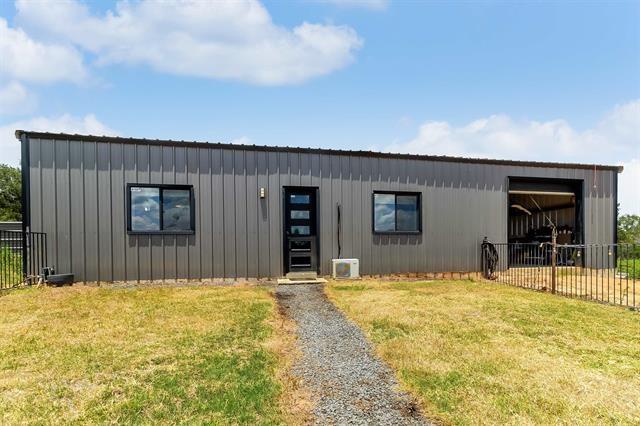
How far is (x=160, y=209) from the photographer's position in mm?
8680

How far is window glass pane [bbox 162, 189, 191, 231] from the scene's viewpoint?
872 centimetres

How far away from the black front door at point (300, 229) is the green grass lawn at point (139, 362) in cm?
314

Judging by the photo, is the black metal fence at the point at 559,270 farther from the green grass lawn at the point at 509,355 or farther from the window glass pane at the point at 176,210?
the window glass pane at the point at 176,210

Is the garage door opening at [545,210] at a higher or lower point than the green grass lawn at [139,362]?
higher

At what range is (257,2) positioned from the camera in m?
8.87

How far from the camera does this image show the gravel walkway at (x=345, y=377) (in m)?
2.71

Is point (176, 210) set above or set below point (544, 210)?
above

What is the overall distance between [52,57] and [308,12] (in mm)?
9351

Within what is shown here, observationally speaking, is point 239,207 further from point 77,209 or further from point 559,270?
point 559,270

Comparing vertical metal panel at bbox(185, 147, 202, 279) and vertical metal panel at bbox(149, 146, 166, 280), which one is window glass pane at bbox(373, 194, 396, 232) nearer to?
vertical metal panel at bbox(185, 147, 202, 279)

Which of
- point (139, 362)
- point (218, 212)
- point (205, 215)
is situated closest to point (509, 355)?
point (139, 362)

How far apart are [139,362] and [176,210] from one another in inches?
223

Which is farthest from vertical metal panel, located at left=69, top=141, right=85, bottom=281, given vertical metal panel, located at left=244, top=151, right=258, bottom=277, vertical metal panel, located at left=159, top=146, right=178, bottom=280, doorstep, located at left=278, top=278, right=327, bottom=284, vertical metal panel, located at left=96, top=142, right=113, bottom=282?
doorstep, located at left=278, top=278, right=327, bottom=284

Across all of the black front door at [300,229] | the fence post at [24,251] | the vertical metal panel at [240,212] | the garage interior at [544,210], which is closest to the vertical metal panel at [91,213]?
the fence post at [24,251]
